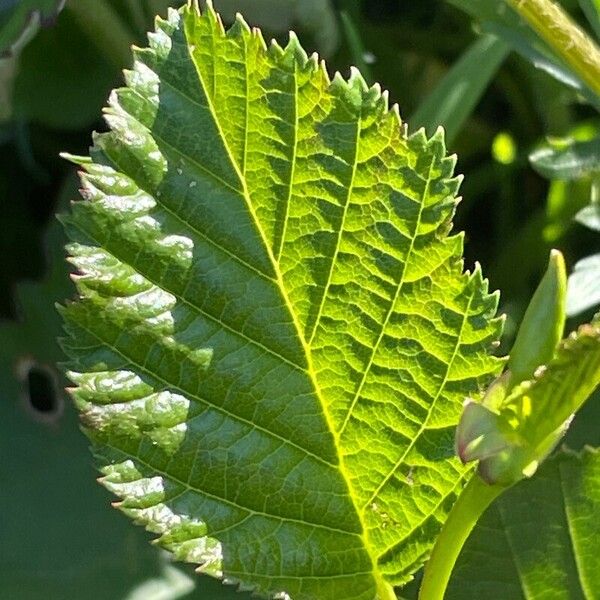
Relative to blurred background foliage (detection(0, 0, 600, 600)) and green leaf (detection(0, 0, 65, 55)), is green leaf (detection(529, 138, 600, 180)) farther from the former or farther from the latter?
green leaf (detection(0, 0, 65, 55))

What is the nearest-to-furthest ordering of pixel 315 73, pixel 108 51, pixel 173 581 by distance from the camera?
pixel 315 73 → pixel 173 581 → pixel 108 51

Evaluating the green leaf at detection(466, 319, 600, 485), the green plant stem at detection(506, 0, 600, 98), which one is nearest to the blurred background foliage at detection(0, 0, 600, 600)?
the green plant stem at detection(506, 0, 600, 98)

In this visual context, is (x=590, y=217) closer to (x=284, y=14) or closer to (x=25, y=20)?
(x=284, y=14)

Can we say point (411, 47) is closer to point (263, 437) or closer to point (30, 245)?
point (30, 245)

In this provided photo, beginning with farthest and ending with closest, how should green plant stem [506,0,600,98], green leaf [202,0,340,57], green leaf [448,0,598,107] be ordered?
green leaf [202,0,340,57], green leaf [448,0,598,107], green plant stem [506,0,600,98]

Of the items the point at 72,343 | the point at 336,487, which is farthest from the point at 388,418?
the point at 72,343

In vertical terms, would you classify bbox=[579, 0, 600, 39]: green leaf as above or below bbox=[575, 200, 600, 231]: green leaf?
above

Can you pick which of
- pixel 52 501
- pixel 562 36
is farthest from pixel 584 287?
pixel 52 501

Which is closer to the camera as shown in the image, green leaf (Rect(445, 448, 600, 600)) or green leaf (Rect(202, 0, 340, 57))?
green leaf (Rect(445, 448, 600, 600))
